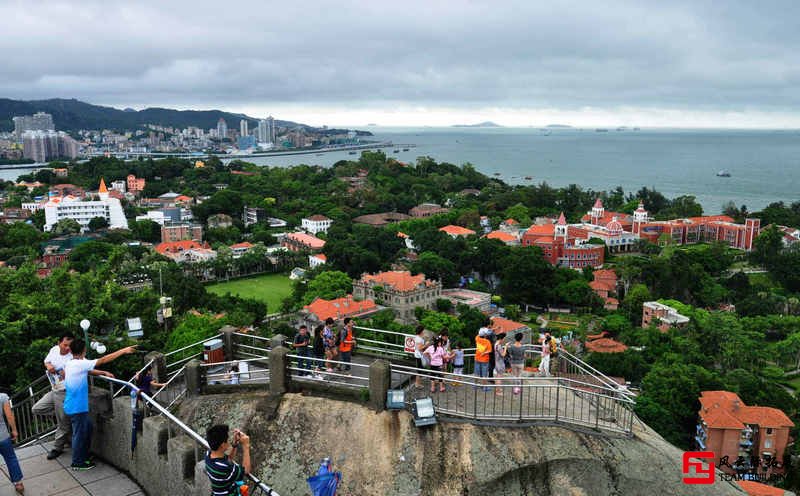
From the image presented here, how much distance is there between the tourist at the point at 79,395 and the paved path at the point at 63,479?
180 mm

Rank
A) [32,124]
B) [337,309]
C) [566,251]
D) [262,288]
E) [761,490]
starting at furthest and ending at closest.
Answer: [32,124] < [566,251] < [262,288] < [337,309] < [761,490]

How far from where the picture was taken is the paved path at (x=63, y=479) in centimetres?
566

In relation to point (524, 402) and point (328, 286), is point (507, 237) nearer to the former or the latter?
point (328, 286)

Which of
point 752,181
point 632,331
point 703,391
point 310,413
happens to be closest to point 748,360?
point 632,331

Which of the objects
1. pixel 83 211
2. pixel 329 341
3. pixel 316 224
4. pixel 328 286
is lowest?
pixel 328 286

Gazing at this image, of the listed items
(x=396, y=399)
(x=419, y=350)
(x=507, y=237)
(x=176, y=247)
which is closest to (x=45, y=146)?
(x=176, y=247)

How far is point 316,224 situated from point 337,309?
98.0 feet

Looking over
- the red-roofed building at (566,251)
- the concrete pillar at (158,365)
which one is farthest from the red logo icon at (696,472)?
the red-roofed building at (566,251)

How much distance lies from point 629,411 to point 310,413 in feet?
11.7

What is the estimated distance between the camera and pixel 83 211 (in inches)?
2376

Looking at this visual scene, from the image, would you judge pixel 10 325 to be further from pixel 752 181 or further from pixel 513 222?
pixel 752 181

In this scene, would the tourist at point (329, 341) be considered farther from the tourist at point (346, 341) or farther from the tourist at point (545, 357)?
the tourist at point (545, 357)

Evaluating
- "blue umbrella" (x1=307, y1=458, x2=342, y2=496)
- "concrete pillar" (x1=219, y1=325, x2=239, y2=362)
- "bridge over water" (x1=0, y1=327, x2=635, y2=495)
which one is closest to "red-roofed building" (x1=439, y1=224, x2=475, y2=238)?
"concrete pillar" (x1=219, y1=325, x2=239, y2=362)

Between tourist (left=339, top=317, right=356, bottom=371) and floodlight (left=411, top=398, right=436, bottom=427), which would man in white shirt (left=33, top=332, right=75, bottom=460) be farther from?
floodlight (left=411, top=398, right=436, bottom=427)
